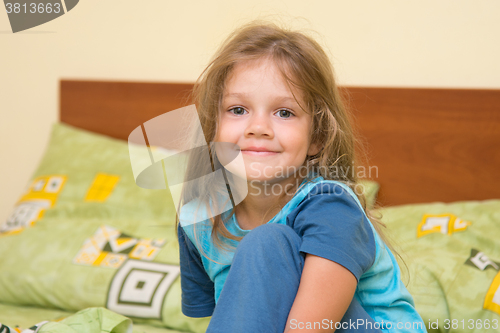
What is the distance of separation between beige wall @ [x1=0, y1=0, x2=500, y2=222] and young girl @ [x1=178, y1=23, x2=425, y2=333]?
0.39 meters

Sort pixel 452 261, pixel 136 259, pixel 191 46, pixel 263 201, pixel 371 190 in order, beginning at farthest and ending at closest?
pixel 191 46
pixel 371 190
pixel 136 259
pixel 452 261
pixel 263 201

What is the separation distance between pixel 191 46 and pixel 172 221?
0.63 metres

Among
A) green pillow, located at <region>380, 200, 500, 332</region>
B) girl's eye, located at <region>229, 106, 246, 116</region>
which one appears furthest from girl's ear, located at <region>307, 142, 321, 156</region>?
green pillow, located at <region>380, 200, 500, 332</region>

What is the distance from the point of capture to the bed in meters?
0.91

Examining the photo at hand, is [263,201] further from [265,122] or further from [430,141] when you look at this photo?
[430,141]

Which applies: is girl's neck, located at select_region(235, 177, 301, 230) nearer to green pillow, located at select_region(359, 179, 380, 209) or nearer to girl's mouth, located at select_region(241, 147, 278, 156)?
girl's mouth, located at select_region(241, 147, 278, 156)

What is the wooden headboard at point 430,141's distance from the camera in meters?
1.23

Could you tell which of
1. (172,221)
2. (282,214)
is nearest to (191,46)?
(172,221)

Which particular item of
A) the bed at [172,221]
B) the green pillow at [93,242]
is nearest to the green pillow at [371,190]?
the bed at [172,221]

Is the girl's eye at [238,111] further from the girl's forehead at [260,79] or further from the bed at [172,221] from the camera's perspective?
the bed at [172,221]

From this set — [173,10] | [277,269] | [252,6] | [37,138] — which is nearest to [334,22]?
[252,6]

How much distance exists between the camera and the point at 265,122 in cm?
72

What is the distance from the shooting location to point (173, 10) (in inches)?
62.4

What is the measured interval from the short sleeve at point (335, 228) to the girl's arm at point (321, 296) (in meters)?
0.01
